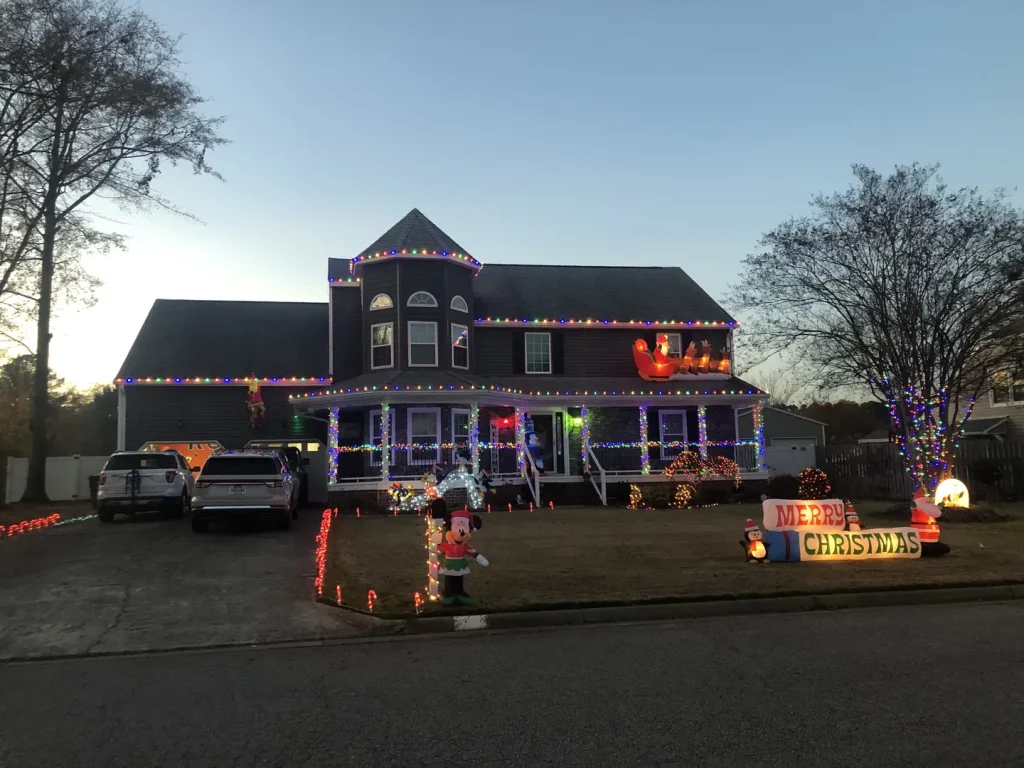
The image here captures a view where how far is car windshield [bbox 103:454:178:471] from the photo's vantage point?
54.8ft

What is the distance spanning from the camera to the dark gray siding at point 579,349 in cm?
2419

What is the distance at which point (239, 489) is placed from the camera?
1441cm

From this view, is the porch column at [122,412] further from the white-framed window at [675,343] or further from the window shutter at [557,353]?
the white-framed window at [675,343]

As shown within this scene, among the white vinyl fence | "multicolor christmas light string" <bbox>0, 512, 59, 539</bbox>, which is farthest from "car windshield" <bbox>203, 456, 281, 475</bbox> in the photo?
the white vinyl fence

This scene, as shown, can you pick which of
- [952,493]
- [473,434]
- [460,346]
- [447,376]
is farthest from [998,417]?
[447,376]

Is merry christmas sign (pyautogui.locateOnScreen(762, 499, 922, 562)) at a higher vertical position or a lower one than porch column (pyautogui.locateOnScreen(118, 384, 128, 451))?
lower

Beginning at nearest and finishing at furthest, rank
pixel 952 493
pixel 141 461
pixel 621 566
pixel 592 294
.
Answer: pixel 621 566 < pixel 952 493 < pixel 141 461 < pixel 592 294

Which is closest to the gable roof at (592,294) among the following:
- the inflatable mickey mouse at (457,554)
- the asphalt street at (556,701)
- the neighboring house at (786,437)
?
the neighboring house at (786,437)

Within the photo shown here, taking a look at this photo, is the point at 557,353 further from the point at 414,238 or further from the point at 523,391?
the point at 414,238

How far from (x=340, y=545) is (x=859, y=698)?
9882 millimetres

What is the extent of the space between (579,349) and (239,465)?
12949mm

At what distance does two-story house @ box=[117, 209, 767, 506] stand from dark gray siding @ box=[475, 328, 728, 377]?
1.9 inches

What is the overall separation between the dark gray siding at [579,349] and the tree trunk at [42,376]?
12.9 m

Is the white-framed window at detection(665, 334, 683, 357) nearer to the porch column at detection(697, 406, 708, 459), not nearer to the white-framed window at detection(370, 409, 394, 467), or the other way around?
the porch column at detection(697, 406, 708, 459)
